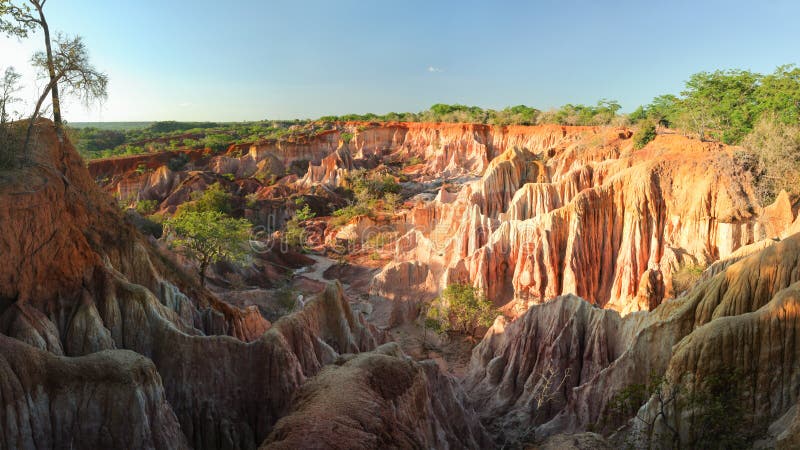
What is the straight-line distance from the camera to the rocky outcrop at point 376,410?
7516 mm

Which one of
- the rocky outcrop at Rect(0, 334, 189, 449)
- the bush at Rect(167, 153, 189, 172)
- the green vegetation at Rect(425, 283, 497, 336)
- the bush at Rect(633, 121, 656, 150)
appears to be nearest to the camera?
the rocky outcrop at Rect(0, 334, 189, 449)

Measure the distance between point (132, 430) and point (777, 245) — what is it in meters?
12.1

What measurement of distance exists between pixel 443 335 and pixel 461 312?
123 cm

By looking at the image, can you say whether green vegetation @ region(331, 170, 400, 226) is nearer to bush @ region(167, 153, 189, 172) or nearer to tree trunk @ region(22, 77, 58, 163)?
bush @ region(167, 153, 189, 172)

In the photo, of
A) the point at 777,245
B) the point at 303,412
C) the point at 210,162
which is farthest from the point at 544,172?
the point at 210,162

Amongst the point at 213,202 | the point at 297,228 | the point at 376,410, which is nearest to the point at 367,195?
the point at 297,228

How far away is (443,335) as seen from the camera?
21.9 meters

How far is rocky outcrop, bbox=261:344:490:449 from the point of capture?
752 centimetres

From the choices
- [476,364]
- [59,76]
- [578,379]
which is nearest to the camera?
[59,76]

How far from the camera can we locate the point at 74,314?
9164mm

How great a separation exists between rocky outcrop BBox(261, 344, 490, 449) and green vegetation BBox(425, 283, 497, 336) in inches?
399

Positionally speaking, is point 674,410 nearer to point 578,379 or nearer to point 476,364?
point 578,379

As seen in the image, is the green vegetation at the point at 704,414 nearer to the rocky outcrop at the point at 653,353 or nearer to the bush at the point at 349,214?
the rocky outcrop at the point at 653,353

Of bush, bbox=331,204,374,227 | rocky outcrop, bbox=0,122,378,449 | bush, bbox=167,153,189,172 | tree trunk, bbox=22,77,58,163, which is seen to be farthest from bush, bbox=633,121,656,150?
bush, bbox=167,153,189,172
